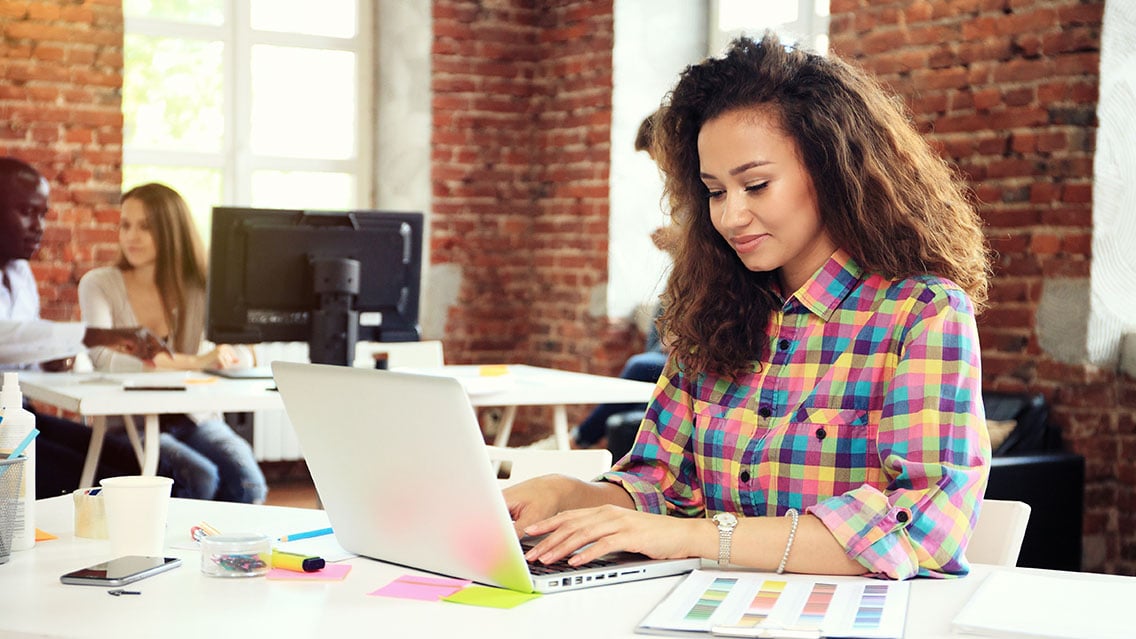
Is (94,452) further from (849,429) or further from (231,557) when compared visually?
(849,429)

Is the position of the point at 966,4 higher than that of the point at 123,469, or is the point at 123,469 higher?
the point at 966,4

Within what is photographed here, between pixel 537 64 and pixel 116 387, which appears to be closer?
pixel 116 387

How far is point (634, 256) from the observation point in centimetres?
617

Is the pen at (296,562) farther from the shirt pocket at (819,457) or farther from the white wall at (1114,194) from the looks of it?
the white wall at (1114,194)

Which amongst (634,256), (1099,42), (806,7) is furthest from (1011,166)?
(634,256)

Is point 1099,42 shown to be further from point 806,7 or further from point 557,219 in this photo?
point 557,219

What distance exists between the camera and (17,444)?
1.69m

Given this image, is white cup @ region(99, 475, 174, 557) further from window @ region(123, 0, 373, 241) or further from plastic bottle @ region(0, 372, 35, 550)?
window @ region(123, 0, 373, 241)

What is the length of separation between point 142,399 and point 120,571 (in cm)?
206

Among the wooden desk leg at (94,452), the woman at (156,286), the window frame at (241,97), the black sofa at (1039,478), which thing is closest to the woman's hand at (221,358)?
the woman at (156,286)

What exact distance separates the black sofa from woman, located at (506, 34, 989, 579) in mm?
2130

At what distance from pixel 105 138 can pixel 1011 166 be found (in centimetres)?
370

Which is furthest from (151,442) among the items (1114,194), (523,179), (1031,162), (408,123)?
(523,179)

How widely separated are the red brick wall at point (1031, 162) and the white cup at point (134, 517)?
3277mm
